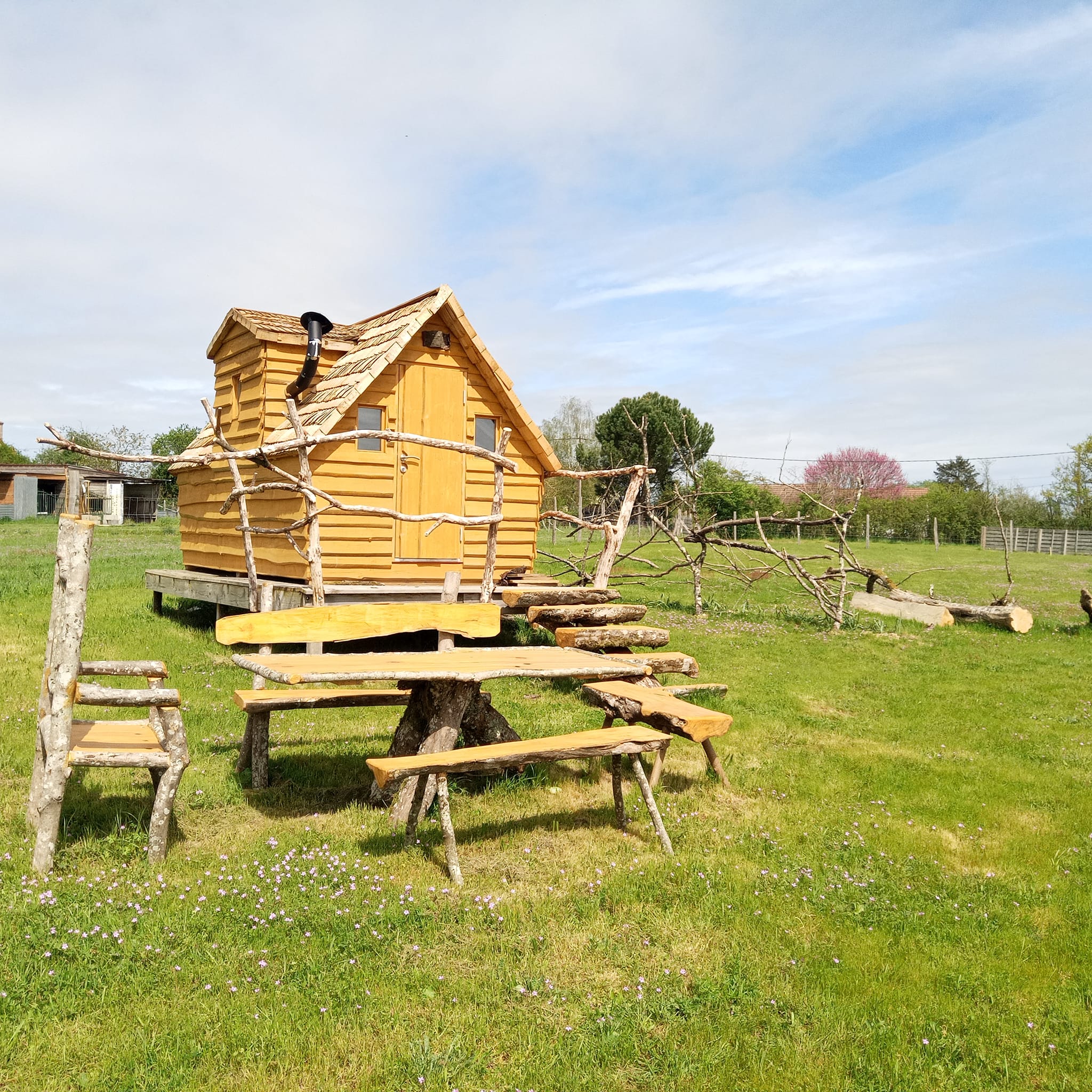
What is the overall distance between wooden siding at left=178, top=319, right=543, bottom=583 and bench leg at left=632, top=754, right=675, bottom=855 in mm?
6995

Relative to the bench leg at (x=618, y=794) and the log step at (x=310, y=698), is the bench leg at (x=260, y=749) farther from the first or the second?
the bench leg at (x=618, y=794)

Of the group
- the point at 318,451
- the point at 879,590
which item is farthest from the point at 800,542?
the point at 318,451

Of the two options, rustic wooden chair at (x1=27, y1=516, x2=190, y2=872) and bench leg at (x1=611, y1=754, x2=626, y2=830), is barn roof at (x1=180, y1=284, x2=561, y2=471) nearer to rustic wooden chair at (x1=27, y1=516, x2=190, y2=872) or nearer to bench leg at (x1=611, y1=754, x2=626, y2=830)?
rustic wooden chair at (x1=27, y1=516, x2=190, y2=872)

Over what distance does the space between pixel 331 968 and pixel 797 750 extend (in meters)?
5.44

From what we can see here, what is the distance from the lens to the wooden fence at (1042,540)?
45.4m

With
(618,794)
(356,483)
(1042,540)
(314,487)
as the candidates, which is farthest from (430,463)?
(1042,540)

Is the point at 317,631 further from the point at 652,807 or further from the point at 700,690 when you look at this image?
the point at 700,690

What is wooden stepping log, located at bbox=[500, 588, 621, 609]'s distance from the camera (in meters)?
9.60

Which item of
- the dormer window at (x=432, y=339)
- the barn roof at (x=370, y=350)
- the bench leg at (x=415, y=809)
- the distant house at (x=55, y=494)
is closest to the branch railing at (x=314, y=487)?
the barn roof at (x=370, y=350)

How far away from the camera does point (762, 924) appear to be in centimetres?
452

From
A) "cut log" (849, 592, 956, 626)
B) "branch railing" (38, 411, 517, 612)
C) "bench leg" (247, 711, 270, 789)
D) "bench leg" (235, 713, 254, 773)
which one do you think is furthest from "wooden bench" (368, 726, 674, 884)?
"cut log" (849, 592, 956, 626)

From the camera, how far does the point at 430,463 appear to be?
12469 millimetres

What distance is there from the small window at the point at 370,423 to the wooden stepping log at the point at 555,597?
11.4 feet

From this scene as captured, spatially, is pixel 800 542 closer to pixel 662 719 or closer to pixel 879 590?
pixel 879 590
